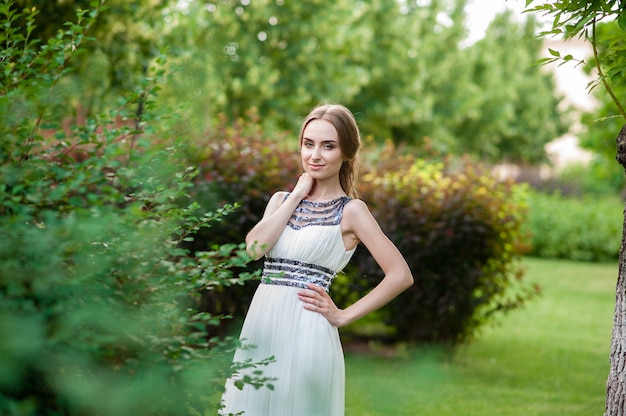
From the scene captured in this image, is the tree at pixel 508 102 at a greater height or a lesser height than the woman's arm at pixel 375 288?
greater

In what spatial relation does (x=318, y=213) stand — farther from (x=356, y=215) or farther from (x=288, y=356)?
(x=288, y=356)

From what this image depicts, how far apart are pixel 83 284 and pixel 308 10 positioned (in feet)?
60.0

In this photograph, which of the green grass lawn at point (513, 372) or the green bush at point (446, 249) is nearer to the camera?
the green grass lawn at point (513, 372)

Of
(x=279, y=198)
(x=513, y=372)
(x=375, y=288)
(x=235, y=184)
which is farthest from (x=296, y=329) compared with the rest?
(x=513, y=372)

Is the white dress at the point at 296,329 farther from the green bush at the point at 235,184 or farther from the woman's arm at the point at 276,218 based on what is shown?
the green bush at the point at 235,184

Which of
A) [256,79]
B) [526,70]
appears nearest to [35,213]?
[256,79]

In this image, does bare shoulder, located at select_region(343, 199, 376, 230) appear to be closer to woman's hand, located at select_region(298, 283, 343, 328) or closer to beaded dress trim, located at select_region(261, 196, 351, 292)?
beaded dress trim, located at select_region(261, 196, 351, 292)

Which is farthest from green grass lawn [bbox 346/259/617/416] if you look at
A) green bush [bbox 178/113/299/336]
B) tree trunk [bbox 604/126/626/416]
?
green bush [bbox 178/113/299/336]

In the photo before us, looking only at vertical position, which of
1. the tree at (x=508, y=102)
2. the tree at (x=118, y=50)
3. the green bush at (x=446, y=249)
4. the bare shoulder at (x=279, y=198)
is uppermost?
the tree at (x=508, y=102)

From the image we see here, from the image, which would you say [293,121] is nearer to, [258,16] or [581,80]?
[258,16]

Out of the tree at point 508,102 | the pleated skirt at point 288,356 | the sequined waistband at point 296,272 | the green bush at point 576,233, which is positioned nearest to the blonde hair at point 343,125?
the sequined waistband at point 296,272

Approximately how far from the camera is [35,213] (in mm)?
2283

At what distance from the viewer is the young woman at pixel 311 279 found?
10.6 feet

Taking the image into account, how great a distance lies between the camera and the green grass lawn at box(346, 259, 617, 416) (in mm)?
6520
